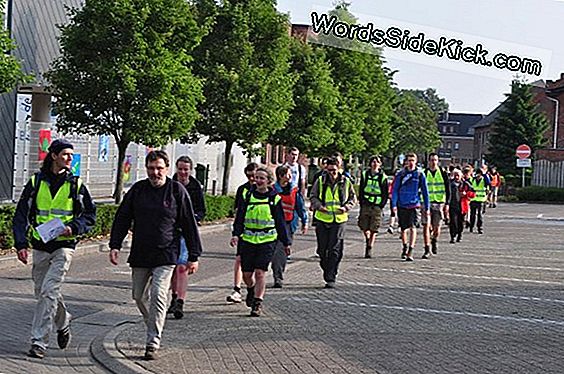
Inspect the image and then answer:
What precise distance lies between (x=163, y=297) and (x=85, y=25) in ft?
41.7

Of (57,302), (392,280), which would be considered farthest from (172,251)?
(392,280)

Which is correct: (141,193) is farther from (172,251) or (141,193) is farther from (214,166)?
(214,166)

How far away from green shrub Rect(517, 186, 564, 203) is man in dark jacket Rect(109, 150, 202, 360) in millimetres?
47822

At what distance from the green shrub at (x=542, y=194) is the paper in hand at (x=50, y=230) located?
48439mm

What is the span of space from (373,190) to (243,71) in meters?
10.1

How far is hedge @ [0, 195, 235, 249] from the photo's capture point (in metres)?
14.7

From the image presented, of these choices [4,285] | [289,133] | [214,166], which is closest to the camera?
[4,285]

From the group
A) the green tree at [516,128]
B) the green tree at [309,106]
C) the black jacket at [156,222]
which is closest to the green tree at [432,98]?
the green tree at [516,128]

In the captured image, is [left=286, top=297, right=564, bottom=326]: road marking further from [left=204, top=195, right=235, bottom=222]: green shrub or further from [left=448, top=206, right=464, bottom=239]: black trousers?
[left=204, top=195, right=235, bottom=222]: green shrub

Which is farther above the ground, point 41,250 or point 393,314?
point 41,250

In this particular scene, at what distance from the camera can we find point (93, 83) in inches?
773

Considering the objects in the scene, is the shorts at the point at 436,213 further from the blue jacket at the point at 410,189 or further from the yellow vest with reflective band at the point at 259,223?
the yellow vest with reflective band at the point at 259,223

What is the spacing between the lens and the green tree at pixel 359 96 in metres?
41.1

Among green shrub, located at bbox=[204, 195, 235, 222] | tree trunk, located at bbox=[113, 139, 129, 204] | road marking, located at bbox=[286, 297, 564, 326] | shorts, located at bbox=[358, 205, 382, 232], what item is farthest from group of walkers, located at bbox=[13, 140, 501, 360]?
green shrub, located at bbox=[204, 195, 235, 222]
